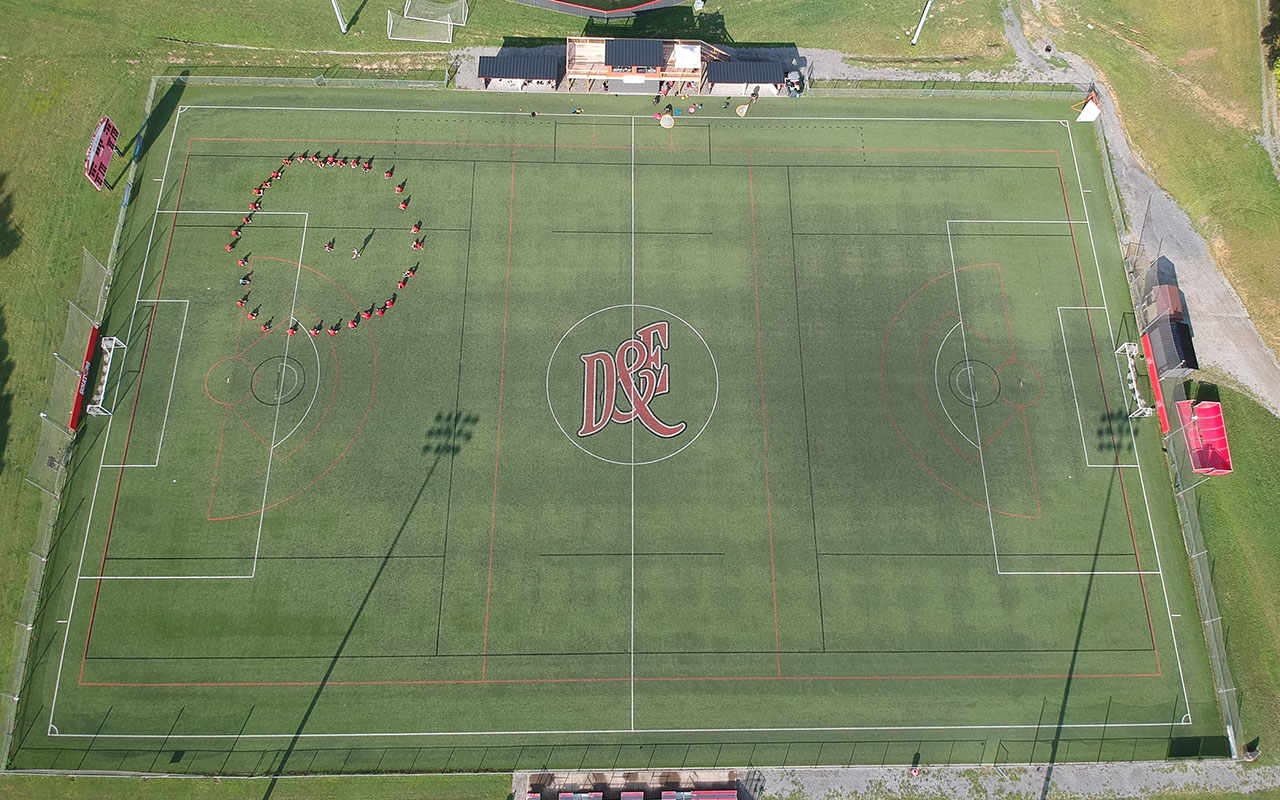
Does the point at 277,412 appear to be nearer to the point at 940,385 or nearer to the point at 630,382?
the point at 630,382

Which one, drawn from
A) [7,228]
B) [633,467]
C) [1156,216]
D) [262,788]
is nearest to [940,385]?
[633,467]

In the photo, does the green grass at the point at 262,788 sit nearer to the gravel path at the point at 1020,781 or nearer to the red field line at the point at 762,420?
the gravel path at the point at 1020,781

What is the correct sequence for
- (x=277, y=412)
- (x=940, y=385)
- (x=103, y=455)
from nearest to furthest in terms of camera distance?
(x=103, y=455), (x=277, y=412), (x=940, y=385)

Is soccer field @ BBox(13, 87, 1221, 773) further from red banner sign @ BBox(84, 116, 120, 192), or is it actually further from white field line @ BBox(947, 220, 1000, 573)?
red banner sign @ BBox(84, 116, 120, 192)

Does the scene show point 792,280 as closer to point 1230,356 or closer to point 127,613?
point 1230,356

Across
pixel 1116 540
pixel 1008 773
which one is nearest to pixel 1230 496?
pixel 1116 540

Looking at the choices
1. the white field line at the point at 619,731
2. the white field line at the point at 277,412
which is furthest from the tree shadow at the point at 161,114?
the white field line at the point at 619,731

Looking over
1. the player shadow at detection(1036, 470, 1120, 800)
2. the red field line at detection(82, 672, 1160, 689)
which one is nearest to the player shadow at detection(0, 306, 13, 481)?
the red field line at detection(82, 672, 1160, 689)
